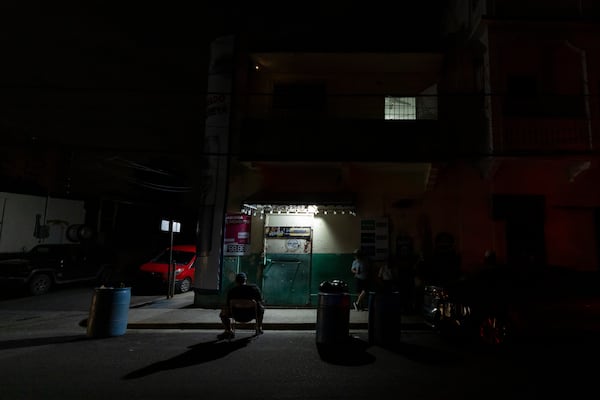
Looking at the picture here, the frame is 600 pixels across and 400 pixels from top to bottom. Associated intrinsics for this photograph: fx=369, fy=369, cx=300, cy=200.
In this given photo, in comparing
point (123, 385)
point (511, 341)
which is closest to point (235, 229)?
point (123, 385)

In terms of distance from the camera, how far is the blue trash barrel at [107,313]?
749cm

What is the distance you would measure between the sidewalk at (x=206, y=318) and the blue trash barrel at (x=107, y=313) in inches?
42.7

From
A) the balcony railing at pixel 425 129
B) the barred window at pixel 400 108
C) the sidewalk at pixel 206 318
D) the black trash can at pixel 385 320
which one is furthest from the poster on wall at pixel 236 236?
the barred window at pixel 400 108

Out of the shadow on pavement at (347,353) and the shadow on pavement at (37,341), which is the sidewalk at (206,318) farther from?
the shadow on pavement at (347,353)

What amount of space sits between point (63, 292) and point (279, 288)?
9.24m

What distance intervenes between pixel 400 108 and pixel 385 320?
295 inches

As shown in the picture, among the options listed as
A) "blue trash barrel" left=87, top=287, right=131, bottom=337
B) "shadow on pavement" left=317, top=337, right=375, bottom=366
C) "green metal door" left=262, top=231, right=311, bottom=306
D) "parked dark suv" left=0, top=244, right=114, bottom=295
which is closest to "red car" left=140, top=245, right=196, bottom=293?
"parked dark suv" left=0, top=244, right=114, bottom=295

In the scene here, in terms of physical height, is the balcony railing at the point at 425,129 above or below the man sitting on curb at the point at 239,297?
above

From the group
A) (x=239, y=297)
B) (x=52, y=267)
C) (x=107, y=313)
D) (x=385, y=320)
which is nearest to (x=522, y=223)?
(x=385, y=320)

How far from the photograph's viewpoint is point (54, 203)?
66.4 ft

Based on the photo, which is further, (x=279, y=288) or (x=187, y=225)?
(x=187, y=225)

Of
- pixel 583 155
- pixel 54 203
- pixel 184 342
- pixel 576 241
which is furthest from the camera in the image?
pixel 54 203

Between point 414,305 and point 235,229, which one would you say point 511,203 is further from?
point 235,229

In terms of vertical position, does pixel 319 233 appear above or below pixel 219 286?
above
